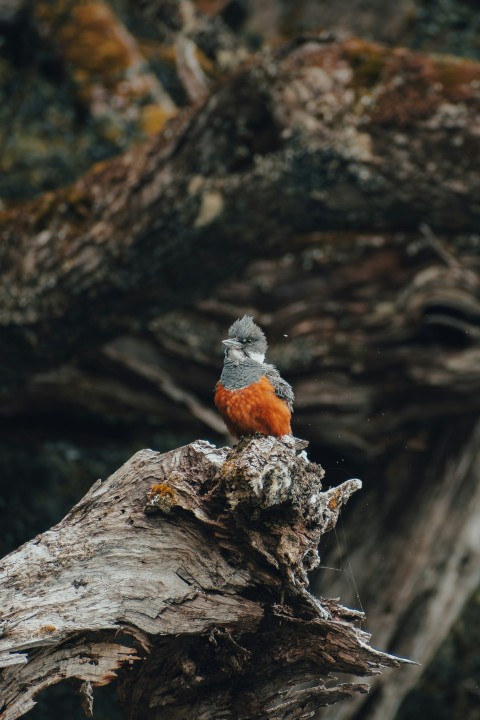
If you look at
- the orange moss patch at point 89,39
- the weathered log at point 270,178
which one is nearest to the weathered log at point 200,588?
the weathered log at point 270,178

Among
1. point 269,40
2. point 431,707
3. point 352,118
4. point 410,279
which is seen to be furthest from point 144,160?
point 431,707

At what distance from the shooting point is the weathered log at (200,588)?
342cm

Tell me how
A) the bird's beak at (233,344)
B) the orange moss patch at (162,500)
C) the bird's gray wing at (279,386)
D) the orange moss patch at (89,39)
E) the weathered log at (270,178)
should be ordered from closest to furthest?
the orange moss patch at (162,500) → the bird's gray wing at (279,386) → the bird's beak at (233,344) → the weathered log at (270,178) → the orange moss patch at (89,39)

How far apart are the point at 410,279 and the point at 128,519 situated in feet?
12.6

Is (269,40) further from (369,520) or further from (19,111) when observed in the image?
(369,520)

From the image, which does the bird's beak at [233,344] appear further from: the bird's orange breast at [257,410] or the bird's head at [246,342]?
the bird's orange breast at [257,410]

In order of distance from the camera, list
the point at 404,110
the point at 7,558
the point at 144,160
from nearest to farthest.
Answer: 1. the point at 7,558
2. the point at 404,110
3. the point at 144,160

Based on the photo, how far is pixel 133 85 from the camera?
927cm

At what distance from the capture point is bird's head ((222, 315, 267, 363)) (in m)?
4.81

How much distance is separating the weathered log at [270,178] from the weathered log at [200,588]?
9.12 ft

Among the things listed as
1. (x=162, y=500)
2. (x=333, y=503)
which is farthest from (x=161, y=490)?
(x=333, y=503)

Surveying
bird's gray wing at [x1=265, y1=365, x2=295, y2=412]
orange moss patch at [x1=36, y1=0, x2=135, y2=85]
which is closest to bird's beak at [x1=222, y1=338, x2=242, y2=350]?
bird's gray wing at [x1=265, y1=365, x2=295, y2=412]

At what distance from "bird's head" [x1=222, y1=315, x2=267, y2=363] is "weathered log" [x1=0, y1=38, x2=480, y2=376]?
1.43 metres

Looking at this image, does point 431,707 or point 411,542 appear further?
point 431,707
